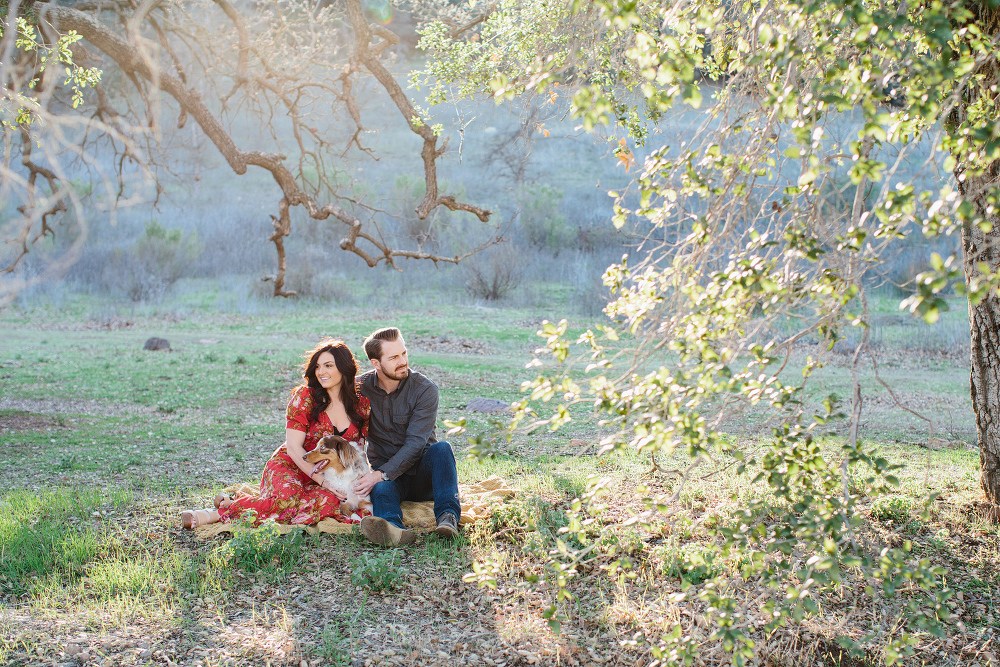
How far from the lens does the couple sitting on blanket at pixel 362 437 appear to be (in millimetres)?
4383

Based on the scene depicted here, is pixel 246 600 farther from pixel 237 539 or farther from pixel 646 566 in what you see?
pixel 646 566

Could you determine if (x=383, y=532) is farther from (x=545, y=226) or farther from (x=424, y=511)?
(x=545, y=226)

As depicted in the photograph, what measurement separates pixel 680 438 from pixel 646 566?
2048 millimetres

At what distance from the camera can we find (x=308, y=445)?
4.54 metres

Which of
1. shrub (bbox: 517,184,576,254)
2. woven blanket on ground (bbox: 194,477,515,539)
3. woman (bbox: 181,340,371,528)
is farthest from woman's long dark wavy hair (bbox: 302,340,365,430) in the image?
shrub (bbox: 517,184,576,254)

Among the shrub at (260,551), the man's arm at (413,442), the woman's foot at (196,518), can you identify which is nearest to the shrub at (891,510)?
the man's arm at (413,442)

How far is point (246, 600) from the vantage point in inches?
140

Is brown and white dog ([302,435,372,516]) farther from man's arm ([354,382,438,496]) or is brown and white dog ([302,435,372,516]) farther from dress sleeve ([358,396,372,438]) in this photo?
dress sleeve ([358,396,372,438])

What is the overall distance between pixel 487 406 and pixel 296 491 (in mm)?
4782

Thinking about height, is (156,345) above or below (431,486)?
below

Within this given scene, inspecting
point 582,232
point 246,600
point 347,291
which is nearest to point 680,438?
point 246,600

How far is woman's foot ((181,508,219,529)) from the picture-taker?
4.34 meters

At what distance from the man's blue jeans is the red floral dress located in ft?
0.72

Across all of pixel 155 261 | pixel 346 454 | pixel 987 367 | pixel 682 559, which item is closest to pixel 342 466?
pixel 346 454
